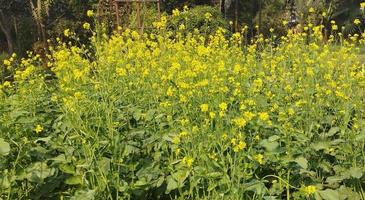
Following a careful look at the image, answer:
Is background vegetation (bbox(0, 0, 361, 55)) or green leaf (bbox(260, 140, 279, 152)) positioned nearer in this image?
green leaf (bbox(260, 140, 279, 152))

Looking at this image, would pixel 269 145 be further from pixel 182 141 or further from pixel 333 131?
pixel 333 131

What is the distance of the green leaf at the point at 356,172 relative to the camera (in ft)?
7.97

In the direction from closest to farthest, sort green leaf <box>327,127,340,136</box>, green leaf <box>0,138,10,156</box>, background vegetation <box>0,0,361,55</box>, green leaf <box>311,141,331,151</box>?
green leaf <box>0,138,10,156</box>, green leaf <box>311,141,331,151</box>, green leaf <box>327,127,340,136</box>, background vegetation <box>0,0,361,55</box>

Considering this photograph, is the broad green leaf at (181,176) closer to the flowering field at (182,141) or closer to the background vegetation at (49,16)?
the flowering field at (182,141)

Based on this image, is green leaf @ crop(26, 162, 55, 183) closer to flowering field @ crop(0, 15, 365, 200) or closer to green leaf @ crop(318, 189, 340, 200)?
flowering field @ crop(0, 15, 365, 200)

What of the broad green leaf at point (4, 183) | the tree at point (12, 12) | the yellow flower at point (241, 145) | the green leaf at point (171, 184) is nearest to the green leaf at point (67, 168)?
the broad green leaf at point (4, 183)

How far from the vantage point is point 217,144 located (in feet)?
7.59

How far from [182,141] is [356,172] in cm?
88

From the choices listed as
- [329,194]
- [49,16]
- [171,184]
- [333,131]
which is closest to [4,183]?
[171,184]

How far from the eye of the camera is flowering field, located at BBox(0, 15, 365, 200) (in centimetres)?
228

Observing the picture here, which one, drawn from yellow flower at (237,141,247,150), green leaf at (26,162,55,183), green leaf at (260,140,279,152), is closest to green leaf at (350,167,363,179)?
green leaf at (260,140,279,152)

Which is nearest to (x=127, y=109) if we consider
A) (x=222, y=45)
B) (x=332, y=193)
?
(x=332, y=193)

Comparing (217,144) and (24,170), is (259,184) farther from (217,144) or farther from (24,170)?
(24,170)

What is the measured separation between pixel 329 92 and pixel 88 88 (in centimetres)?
144
